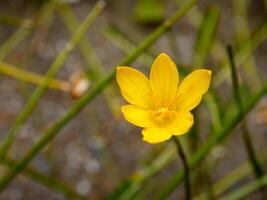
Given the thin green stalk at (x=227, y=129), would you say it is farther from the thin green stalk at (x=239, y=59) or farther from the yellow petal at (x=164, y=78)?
the thin green stalk at (x=239, y=59)

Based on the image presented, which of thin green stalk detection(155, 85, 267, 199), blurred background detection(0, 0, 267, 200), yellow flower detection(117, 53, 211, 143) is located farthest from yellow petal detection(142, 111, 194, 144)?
blurred background detection(0, 0, 267, 200)

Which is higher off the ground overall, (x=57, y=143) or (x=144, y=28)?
(x=144, y=28)

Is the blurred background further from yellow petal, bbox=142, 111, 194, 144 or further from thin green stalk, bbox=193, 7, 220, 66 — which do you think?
yellow petal, bbox=142, 111, 194, 144

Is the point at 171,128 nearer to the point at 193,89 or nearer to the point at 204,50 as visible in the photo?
the point at 193,89

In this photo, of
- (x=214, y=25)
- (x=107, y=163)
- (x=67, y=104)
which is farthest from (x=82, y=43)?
(x=214, y=25)

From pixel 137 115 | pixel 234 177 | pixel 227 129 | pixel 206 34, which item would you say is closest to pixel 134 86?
pixel 137 115

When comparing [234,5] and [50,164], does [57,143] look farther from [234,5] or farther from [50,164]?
[234,5]
